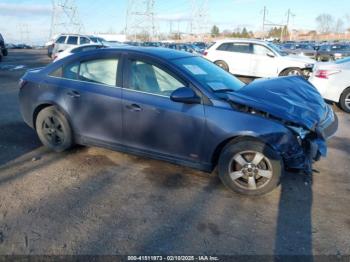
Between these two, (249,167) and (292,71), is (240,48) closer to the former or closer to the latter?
(292,71)

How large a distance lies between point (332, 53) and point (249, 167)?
26.4 meters

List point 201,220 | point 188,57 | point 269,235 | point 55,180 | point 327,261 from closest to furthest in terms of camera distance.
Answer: point 327,261, point 269,235, point 201,220, point 55,180, point 188,57

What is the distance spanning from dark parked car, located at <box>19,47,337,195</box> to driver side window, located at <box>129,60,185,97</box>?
0.01 metres

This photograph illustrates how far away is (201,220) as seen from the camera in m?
3.30

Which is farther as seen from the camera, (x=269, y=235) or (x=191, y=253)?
(x=269, y=235)

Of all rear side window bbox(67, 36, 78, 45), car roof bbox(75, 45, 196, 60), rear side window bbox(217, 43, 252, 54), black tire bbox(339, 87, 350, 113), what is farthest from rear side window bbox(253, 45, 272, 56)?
rear side window bbox(67, 36, 78, 45)

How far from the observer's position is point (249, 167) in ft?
12.2

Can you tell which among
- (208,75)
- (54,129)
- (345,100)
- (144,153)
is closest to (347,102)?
(345,100)

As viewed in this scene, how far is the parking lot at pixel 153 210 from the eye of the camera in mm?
2900

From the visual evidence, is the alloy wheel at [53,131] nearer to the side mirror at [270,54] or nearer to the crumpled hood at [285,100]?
the crumpled hood at [285,100]

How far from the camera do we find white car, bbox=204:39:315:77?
1317 cm

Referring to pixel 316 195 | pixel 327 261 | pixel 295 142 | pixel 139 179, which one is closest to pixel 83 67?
pixel 139 179

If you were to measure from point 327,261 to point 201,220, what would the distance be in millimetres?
1162

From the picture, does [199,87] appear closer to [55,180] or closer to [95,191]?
[95,191]
